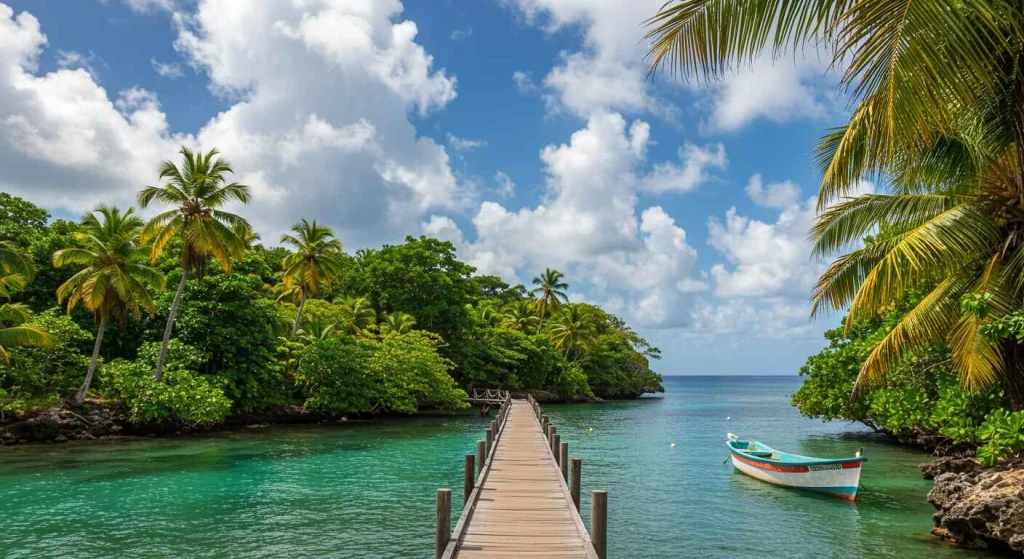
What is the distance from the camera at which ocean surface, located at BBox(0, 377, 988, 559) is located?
12023 mm

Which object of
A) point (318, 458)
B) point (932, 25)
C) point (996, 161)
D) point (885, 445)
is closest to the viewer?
point (932, 25)

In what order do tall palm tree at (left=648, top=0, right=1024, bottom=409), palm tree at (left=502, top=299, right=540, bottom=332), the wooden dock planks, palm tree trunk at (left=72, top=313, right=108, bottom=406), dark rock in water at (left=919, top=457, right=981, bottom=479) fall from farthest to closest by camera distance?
palm tree at (left=502, top=299, right=540, bottom=332) < palm tree trunk at (left=72, top=313, right=108, bottom=406) < dark rock in water at (left=919, top=457, right=981, bottom=479) < the wooden dock planks < tall palm tree at (left=648, top=0, right=1024, bottom=409)

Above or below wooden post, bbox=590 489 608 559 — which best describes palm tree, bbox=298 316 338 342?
above

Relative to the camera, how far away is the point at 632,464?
2308 centimetres

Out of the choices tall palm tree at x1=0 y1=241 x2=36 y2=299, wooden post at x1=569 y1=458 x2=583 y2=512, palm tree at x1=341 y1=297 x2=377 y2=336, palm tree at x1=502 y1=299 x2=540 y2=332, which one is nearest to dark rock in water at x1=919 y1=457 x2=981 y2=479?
wooden post at x1=569 y1=458 x2=583 y2=512

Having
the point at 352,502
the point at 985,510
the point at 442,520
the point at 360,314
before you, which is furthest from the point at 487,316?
the point at 442,520

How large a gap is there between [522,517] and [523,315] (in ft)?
186

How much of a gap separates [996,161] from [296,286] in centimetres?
4085

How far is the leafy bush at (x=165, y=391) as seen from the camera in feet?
84.8

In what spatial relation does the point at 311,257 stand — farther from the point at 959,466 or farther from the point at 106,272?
the point at 959,466

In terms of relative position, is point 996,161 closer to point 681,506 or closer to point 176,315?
point 681,506

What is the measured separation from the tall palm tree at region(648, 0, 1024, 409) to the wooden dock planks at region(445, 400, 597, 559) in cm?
618

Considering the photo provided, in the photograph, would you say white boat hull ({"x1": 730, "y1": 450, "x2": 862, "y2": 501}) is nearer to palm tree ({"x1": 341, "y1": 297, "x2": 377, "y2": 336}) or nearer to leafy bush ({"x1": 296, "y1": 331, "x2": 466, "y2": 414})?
leafy bush ({"x1": 296, "y1": 331, "x2": 466, "y2": 414})

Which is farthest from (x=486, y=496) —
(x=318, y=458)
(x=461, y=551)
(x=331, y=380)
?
(x=331, y=380)
